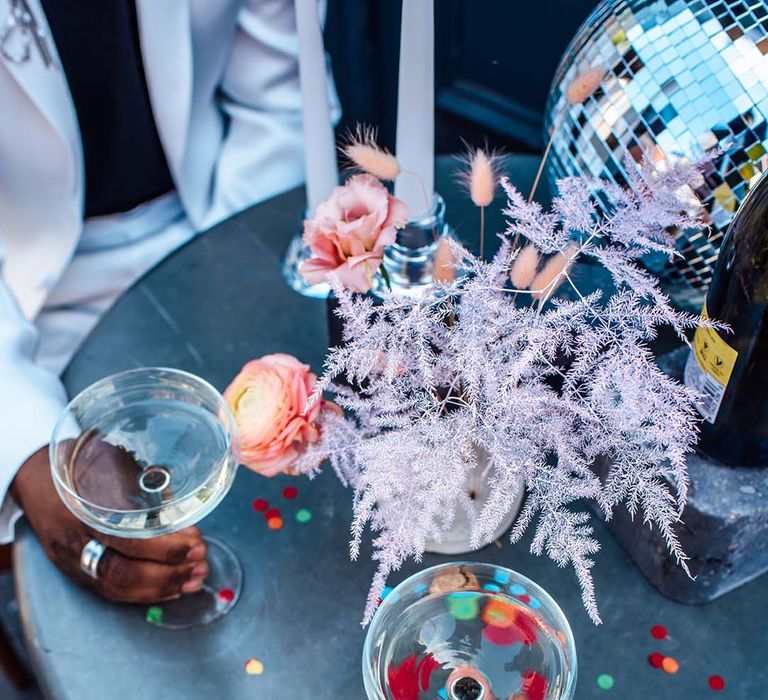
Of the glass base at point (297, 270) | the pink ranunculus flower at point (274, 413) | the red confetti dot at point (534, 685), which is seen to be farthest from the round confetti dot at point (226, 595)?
the glass base at point (297, 270)

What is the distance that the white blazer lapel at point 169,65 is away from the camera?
106 centimetres

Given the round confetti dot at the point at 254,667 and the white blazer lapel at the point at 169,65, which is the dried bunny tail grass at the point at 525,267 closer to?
the round confetti dot at the point at 254,667

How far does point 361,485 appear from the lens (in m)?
0.56

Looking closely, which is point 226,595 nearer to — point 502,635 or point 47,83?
point 502,635

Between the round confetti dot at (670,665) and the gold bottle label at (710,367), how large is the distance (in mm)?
181

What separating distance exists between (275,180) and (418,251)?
0.52 meters

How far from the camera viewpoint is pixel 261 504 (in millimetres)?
756

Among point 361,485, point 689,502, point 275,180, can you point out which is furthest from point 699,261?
point 275,180

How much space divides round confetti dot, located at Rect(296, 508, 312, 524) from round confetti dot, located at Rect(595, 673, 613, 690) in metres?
0.27

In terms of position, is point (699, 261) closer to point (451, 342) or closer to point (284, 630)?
point (451, 342)

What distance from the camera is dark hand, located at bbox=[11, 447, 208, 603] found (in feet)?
2.19

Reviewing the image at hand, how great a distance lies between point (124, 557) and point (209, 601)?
0.08 meters

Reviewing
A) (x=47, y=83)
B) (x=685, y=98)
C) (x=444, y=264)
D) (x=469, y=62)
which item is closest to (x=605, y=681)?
(x=444, y=264)

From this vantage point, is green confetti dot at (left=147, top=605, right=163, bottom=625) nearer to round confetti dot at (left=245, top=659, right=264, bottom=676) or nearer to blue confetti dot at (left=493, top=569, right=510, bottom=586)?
round confetti dot at (left=245, top=659, right=264, bottom=676)
